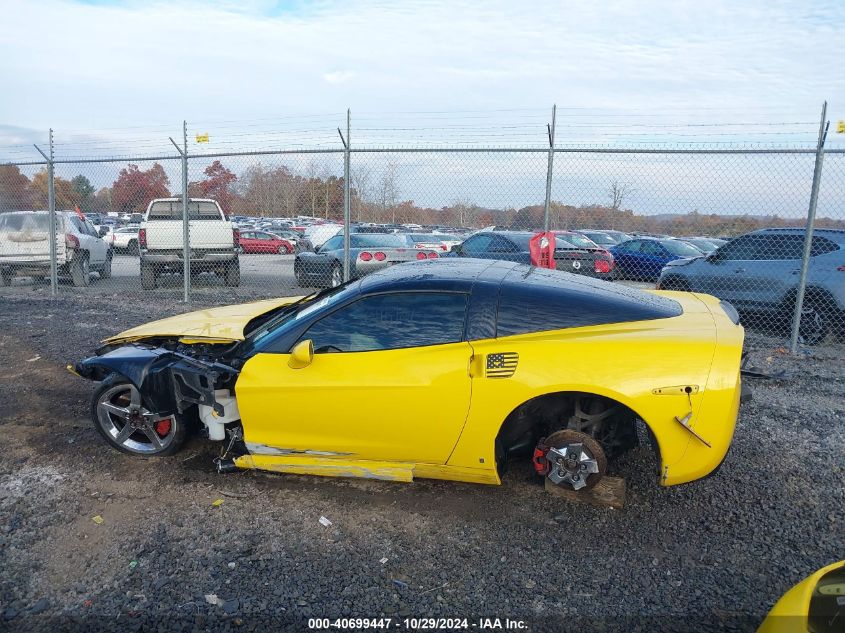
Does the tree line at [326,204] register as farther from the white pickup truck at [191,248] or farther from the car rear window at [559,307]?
the car rear window at [559,307]

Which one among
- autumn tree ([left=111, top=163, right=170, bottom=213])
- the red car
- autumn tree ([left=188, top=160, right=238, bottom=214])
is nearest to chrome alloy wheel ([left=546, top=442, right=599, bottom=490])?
autumn tree ([left=188, top=160, right=238, bottom=214])

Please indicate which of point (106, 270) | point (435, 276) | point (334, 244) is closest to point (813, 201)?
point (435, 276)

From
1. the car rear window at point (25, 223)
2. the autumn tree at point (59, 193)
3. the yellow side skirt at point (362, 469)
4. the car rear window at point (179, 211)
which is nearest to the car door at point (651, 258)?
the car rear window at point (179, 211)

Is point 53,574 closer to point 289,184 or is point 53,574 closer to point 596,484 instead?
Answer: point 596,484

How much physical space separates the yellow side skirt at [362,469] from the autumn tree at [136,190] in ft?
33.1

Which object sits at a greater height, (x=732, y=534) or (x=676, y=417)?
(x=676, y=417)

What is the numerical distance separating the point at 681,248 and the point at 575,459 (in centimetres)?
1267

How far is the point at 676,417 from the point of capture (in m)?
3.13

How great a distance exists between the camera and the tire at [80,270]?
42.2ft

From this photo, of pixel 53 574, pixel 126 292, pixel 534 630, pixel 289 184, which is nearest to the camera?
pixel 534 630

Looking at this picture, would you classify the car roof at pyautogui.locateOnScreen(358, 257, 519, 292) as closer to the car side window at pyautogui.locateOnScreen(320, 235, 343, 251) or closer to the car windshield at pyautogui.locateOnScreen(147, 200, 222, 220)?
the car side window at pyautogui.locateOnScreen(320, 235, 343, 251)

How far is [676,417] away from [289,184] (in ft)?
26.7

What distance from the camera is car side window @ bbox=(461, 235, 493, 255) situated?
34.3 feet

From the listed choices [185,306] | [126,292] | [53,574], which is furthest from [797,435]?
[126,292]
